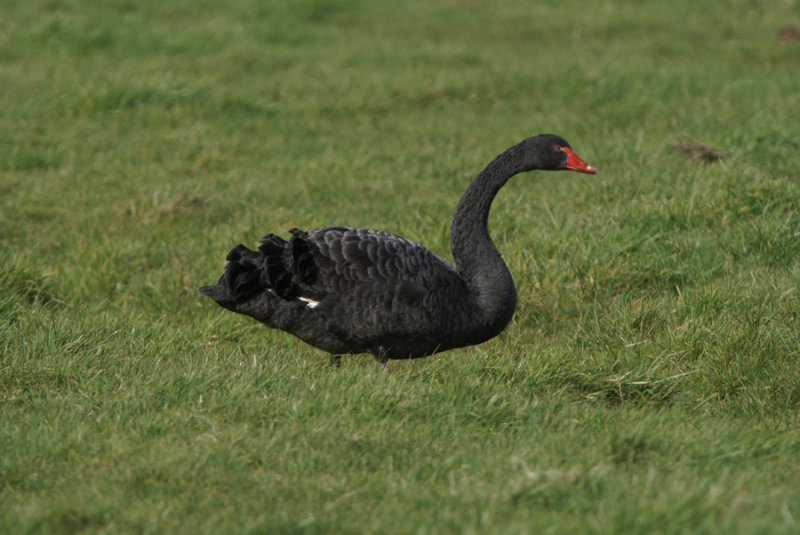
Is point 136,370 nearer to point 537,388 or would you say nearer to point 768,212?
point 537,388

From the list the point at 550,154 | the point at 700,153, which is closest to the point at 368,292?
the point at 550,154

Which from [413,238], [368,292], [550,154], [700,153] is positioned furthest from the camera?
[700,153]

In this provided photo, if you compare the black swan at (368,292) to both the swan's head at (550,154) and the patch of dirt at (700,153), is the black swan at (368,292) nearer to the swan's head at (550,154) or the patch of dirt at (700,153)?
the swan's head at (550,154)

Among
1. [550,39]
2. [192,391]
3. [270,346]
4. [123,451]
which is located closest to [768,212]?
[270,346]

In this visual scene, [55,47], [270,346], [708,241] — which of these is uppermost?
[55,47]

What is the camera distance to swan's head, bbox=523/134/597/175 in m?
4.90

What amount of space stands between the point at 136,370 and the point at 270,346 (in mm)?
1031

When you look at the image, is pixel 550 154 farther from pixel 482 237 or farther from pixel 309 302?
pixel 309 302

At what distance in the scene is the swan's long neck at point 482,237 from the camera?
187 inches

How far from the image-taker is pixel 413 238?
632 cm

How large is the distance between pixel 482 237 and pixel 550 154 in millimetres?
581

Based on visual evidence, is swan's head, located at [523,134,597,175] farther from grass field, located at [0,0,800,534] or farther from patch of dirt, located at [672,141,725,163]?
patch of dirt, located at [672,141,725,163]

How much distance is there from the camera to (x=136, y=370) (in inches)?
171

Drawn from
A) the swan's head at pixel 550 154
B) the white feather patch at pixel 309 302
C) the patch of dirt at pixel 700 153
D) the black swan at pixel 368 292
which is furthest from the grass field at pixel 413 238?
the swan's head at pixel 550 154
